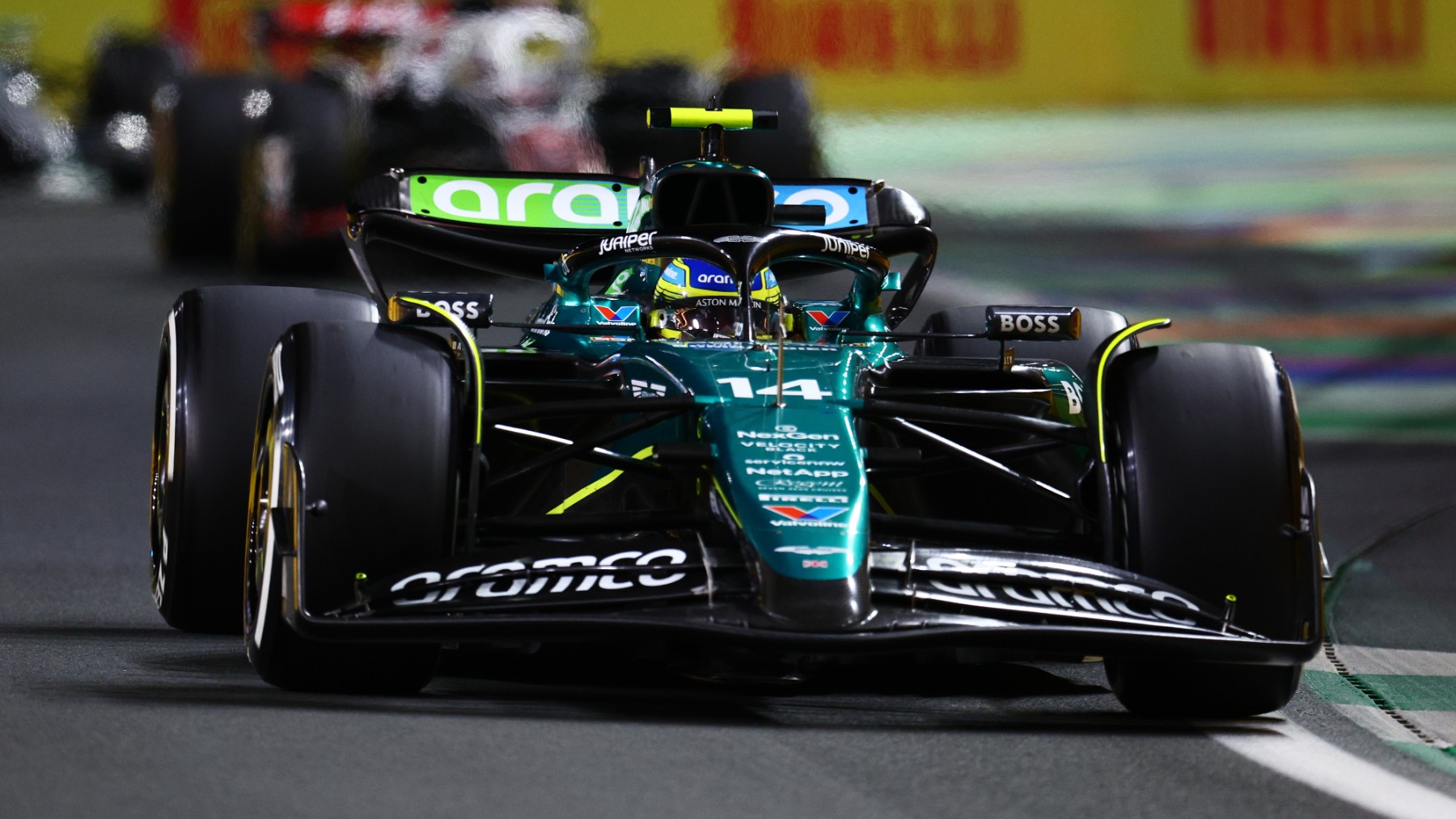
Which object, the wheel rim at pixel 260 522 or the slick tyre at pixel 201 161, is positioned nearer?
the wheel rim at pixel 260 522

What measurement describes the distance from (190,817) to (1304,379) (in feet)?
35.6

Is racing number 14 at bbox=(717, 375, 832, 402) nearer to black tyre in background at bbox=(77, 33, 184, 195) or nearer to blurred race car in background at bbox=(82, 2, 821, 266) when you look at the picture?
blurred race car in background at bbox=(82, 2, 821, 266)

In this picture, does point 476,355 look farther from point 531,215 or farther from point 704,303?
point 531,215

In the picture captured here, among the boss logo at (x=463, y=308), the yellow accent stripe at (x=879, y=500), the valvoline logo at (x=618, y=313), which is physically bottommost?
the yellow accent stripe at (x=879, y=500)

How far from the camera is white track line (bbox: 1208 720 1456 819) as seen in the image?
15.6ft

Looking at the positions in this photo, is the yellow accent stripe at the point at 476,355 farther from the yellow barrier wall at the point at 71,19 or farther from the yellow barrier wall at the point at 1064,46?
the yellow barrier wall at the point at 71,19

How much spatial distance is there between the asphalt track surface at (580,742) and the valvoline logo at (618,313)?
139 cm

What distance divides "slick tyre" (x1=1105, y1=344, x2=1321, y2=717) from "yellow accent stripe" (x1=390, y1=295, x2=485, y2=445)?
1471mm

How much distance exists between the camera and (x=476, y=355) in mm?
5906

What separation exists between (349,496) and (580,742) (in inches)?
33.8

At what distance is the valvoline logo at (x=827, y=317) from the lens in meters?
7.81

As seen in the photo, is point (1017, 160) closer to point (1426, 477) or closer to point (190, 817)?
point (1426, 477)

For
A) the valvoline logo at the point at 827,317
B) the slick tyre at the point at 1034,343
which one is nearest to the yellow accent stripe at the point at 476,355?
the valvoline logo at the point at 827,317

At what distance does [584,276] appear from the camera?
289 inches
